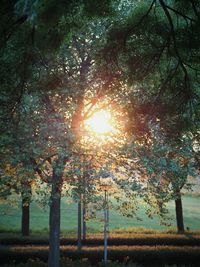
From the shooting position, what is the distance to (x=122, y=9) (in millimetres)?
15078

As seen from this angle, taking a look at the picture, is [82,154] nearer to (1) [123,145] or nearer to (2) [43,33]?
(1) [123,145]

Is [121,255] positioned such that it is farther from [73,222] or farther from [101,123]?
[73,222]

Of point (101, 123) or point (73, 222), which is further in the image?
point (73, 222)

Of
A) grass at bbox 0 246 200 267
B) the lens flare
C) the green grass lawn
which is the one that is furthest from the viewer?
the green grass lawn

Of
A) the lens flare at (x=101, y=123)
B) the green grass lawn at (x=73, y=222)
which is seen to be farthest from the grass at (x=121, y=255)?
the green grass lawn at (x=73, y=222)

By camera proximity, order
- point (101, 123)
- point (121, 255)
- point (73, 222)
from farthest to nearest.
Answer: point (73, 222) < point (121, 255) < point (101, 123)

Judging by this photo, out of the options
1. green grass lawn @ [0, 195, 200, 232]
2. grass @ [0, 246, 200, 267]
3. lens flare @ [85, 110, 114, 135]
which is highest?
lens flare @ [85, 110, 114, 135]

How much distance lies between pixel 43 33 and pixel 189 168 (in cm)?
1050

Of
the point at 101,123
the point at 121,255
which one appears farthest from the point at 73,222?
the point at 101,123

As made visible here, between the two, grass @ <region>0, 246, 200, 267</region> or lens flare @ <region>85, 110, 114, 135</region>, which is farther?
grass @ <region>0, 246, 200, 267</region>

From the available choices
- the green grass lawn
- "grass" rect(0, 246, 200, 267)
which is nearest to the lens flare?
"grass" rect(0, 246, 200, 267)

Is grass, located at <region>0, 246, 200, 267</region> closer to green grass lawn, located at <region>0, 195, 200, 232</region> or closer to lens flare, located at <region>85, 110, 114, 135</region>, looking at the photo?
lens flare, located at <region>85, 110, 114, 135</region>

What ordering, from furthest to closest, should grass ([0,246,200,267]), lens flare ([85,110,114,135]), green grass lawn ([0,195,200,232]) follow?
green grass lawn ([0,195,200,232]) < grass ([0,246,200,267]) < lens flare ([85,110,114,135])

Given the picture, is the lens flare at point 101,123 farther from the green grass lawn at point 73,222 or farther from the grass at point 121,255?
the green grass lawn at point 73,222
